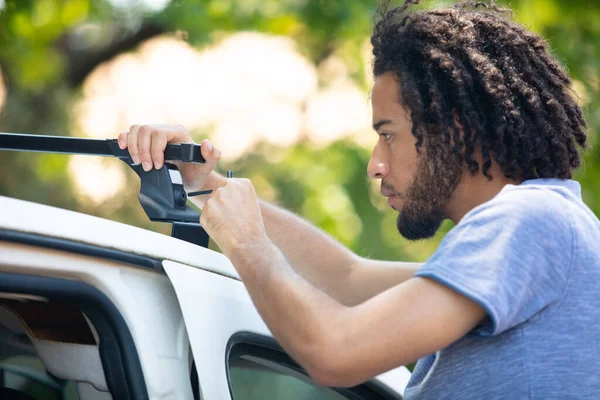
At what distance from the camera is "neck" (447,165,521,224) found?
2.16 m

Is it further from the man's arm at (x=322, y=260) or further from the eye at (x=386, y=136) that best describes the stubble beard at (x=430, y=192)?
the man's arm at (x=322, y=260)

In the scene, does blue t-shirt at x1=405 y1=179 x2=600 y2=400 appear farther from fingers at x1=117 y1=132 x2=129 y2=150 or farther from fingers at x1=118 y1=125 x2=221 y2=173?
fingers at x1=117 y1=132 x2=129 y2=150

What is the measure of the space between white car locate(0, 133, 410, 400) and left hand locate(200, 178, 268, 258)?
5cm

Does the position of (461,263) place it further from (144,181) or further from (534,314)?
(144,181)

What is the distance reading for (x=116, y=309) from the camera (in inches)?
60.7

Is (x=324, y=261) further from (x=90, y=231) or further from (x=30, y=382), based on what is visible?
(x=90, y=231)

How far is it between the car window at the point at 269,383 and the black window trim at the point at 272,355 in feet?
0.05

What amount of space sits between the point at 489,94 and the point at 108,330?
3.59 feet

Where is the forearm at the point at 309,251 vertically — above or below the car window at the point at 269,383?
above

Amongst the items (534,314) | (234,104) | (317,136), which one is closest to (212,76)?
(234,104)

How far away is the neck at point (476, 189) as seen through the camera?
2162 millimetres

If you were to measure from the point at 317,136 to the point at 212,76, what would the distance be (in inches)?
52.0

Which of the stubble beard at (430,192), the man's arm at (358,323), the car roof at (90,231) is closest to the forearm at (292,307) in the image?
the man's arm at (358,323)

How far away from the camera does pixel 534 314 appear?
171cm
